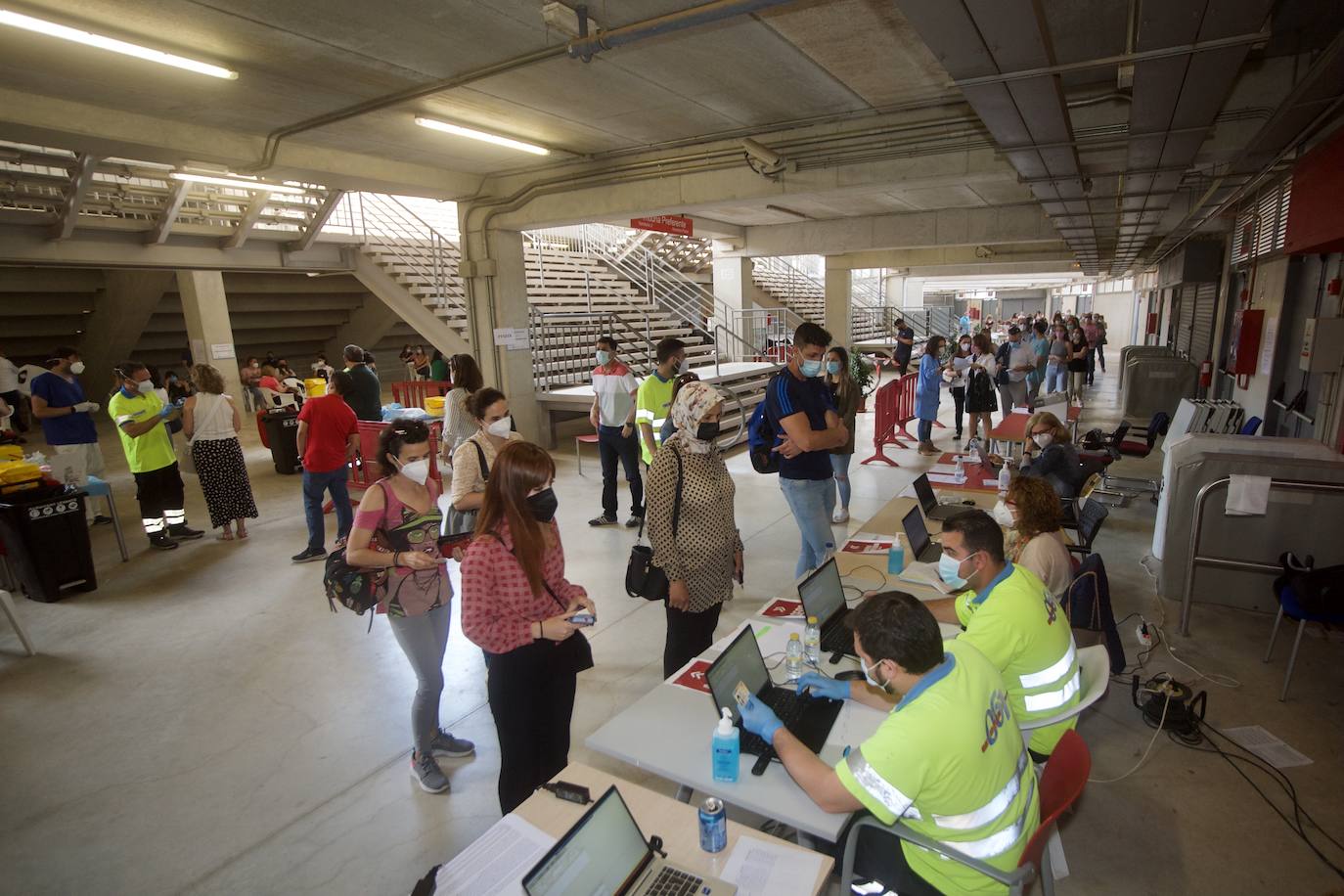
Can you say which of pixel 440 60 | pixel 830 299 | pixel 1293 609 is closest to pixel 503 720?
pixel 1293 609

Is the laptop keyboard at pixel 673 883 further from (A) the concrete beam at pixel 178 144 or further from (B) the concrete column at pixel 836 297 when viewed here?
(B) the concrete column at pixel 836 297

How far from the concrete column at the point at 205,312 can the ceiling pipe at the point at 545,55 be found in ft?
22.6

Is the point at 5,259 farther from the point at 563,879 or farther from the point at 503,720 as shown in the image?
the point at 563,879

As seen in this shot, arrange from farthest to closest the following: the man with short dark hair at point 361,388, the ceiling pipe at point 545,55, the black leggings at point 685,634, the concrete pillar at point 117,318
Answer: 1. the concrete pillar at point 117,318
2. the man with short dark hair at point 361,388
3. the ceiling pipe at point 545,55
4. the black leggings at point 685,634

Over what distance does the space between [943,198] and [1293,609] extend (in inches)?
387

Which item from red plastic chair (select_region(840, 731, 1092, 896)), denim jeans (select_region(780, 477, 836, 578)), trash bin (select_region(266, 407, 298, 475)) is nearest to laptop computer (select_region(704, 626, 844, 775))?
red plastic chair (select_region(840, 731, 1092, 896))

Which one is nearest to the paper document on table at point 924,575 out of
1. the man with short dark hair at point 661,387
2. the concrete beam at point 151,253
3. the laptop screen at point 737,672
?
the laptop screen at point 737,672

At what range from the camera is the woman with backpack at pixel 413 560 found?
3.05 meters

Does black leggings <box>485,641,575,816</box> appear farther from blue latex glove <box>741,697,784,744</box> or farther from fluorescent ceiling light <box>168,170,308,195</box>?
fluorescent ceiling light <box>168,170,308,195</box>

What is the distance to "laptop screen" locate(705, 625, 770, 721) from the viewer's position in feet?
7.38

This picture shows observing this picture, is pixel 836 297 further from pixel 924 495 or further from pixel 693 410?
pixel 693 410

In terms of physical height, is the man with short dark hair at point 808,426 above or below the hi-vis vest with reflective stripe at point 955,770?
above

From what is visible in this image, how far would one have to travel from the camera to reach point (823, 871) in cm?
182

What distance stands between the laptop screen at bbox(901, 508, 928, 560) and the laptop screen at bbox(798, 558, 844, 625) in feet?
2.80
